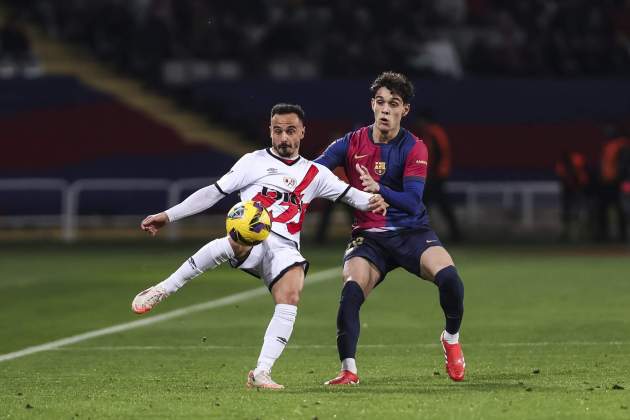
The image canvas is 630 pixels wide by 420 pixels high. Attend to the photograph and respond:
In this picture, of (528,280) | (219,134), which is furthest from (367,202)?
(219,134)

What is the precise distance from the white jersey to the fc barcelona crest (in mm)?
491

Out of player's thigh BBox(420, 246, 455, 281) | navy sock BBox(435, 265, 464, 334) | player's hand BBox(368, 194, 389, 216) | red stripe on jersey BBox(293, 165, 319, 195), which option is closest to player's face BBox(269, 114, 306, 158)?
red stripe on jersey BBox(293, 165, 319, 195)

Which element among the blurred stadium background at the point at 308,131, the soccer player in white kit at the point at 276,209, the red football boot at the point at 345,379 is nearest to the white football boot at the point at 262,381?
the soccer player in white kit at the point at 276,209

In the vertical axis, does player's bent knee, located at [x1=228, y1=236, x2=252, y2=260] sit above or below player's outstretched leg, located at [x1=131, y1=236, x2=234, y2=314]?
above

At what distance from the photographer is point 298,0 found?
32.7 m

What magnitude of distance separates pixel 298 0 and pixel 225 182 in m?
23.8

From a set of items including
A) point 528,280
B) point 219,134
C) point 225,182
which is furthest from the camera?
point 219,134

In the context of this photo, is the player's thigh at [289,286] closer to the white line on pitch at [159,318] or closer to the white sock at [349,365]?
the white sock at [349,365]

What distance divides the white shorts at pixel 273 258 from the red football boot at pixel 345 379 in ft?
2.23

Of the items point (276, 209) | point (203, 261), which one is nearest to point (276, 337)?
point (203, 261)

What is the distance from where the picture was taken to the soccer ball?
352 inches

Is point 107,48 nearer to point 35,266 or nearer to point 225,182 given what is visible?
point 35,266

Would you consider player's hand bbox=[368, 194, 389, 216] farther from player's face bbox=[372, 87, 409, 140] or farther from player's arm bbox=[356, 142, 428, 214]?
player's face bbox=[372, 87, 409, 140]

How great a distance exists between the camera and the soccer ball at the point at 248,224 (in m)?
8.95
